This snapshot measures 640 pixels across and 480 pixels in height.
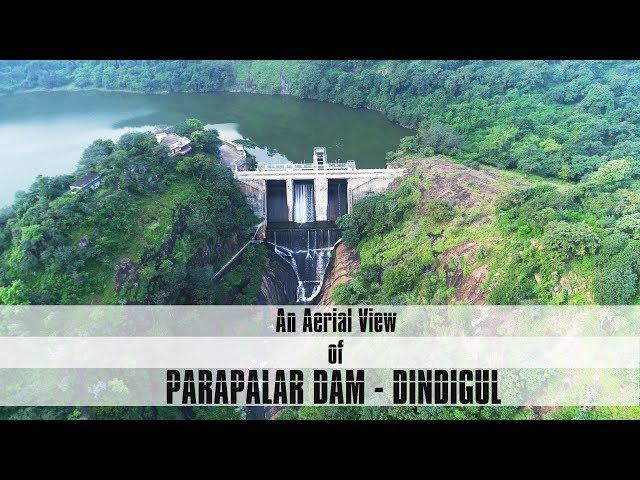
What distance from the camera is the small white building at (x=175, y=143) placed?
105ft

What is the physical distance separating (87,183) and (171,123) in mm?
27397

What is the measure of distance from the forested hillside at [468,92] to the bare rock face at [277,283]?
16.2 meters

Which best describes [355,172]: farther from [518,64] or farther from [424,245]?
[518,64]

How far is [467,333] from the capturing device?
2059cm

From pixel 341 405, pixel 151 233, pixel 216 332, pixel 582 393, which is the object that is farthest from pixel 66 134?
pixel 582 393

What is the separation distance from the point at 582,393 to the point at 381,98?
147ft

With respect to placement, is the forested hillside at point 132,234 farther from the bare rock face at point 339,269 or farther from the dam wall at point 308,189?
the bare rock face at point 339,269

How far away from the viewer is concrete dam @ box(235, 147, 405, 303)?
1277 inches

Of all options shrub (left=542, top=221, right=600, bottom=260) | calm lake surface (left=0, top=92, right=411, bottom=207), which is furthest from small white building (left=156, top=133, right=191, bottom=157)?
shrub (left=542, top=221, right=600, bottom=260)

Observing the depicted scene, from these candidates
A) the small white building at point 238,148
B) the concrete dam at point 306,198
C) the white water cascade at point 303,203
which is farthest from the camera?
the small white building at point 238,148

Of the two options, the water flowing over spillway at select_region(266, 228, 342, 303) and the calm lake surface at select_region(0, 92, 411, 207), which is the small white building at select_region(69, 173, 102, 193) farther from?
the water flowing over spillway at select_region(266, 228, 342, 303)

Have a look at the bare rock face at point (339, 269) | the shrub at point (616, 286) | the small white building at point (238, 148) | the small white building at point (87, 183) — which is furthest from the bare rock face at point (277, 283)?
A: the shrub at point (616, 286)

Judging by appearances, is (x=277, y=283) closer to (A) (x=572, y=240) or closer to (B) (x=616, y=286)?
(A) (x=572, y=240)

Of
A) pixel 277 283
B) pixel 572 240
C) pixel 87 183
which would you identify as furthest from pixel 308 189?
pixel 572 240
